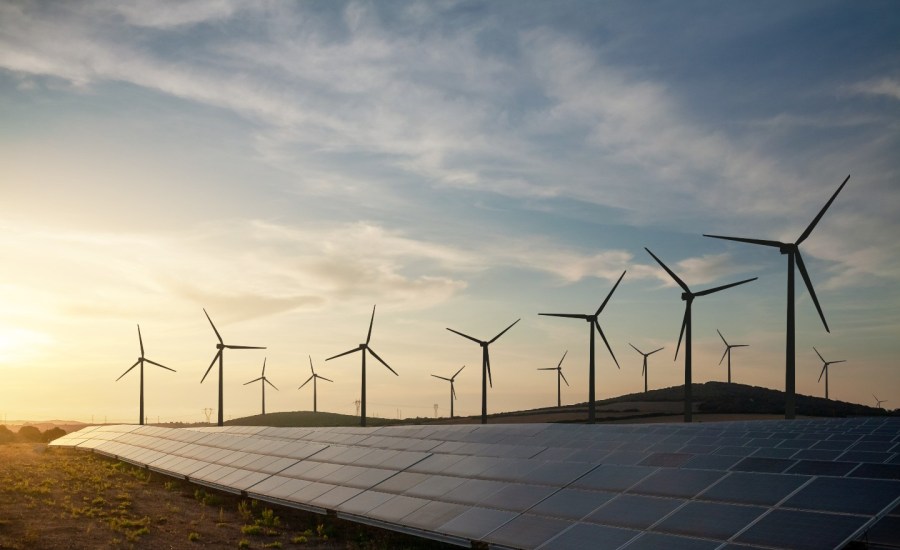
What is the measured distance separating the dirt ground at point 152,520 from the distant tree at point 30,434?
114136mm

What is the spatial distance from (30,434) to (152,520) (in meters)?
150

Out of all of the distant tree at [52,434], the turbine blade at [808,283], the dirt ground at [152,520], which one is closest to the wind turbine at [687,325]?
the turbine blade at [808,283]

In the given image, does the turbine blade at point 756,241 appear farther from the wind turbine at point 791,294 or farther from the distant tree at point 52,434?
the distant tree at point 52,434

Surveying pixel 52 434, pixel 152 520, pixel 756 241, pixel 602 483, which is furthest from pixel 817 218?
pixel 52 434

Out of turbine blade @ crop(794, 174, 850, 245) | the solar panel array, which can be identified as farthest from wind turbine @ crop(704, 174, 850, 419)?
the solar panel array

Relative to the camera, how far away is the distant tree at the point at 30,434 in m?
170

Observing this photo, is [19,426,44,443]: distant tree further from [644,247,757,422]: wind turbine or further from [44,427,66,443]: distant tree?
[644,247,757,422]: wind turbine

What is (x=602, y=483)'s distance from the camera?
104 feet

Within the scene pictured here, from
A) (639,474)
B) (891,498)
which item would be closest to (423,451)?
(639,474)

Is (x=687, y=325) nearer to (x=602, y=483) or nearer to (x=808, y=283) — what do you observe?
(x=808, y=283)

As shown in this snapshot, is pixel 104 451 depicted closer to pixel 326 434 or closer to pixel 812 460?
pixel 326 434

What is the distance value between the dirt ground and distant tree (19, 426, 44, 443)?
374ft

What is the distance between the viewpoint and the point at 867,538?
21125 mm

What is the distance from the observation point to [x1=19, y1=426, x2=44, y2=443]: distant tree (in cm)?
17005
